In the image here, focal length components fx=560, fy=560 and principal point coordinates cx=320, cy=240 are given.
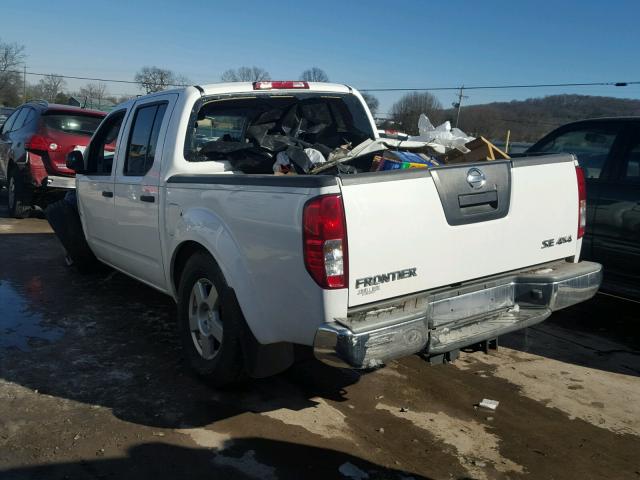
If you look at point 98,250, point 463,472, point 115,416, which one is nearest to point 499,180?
point 463,472

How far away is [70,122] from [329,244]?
26.0 ft

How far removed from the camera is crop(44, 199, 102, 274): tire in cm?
611

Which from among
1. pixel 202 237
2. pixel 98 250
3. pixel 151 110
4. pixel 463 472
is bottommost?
pixel 463 472

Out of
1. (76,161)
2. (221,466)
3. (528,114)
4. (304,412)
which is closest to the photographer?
(221,466)

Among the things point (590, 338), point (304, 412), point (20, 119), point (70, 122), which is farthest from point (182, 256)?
point (20, 119)

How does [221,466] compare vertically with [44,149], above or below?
below

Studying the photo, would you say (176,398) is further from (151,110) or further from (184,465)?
(151,110)

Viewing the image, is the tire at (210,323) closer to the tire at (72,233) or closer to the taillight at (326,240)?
the taillight at (326,240)

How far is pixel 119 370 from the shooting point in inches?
159

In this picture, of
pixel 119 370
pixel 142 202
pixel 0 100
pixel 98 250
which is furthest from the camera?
pixel 0 100

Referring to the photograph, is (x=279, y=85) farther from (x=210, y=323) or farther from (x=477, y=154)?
(x=210, y=323)

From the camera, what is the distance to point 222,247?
337 centimetres

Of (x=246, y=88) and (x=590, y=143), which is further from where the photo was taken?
(x=590, y=143)

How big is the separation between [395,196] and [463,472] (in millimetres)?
1504
